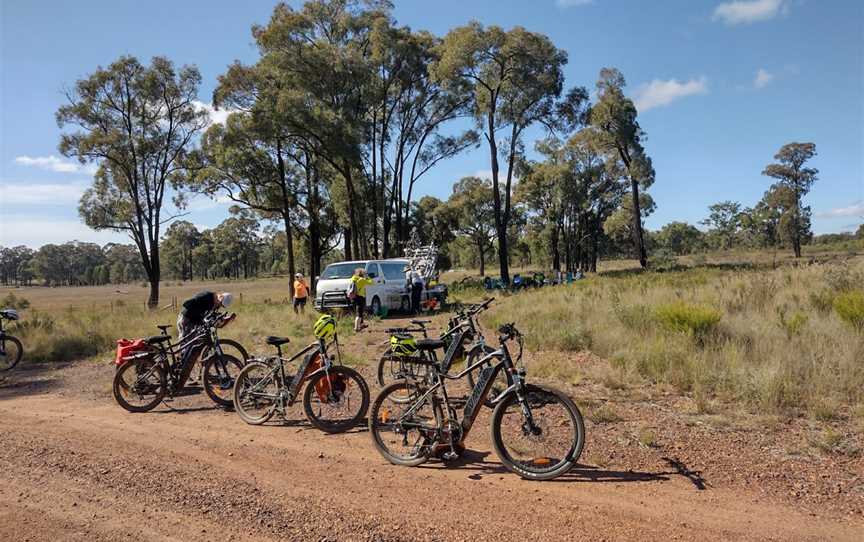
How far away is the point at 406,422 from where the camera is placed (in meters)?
4.85

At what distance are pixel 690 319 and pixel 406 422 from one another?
20.4 feet

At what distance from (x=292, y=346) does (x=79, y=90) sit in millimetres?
22292

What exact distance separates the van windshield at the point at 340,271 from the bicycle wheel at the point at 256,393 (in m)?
11.0

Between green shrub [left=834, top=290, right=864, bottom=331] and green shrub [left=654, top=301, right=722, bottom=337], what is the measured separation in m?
1.76

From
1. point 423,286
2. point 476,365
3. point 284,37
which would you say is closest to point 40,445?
point 476,365

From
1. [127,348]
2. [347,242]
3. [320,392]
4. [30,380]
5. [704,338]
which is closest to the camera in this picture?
[320,392]

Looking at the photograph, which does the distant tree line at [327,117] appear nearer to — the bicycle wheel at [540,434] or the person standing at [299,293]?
the person standing at [299,293]

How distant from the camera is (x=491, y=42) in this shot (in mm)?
26109

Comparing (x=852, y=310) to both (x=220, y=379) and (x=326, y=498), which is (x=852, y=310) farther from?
(x=220, y=379)

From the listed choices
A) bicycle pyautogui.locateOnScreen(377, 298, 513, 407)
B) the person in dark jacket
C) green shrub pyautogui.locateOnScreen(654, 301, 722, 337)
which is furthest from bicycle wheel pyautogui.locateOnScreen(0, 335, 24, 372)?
green shrub pyautogui.locateOnScreen(654, 301, 722, 337)

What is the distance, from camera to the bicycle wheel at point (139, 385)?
23.2 ft

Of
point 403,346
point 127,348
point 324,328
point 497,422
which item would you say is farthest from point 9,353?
point 497,422

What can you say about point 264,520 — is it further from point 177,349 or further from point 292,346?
point 292,346

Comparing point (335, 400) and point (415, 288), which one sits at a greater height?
point (415, 288)
